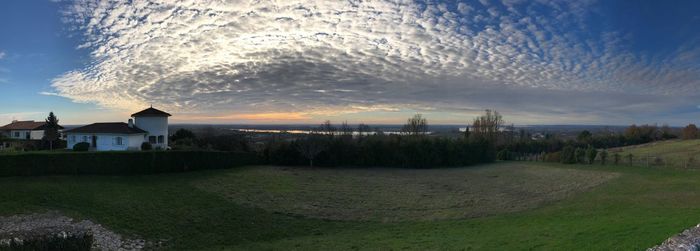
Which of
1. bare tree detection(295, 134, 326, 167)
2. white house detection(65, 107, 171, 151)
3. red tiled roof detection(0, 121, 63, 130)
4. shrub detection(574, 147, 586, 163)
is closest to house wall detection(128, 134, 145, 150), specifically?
white house detection(65, 107, 171, 151)

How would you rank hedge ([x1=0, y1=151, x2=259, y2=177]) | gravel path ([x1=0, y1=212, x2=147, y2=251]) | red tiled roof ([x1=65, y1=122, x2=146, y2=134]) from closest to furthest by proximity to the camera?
gravel path ([x1=0, y1=212, x2=147, y2=251])
hedge ([x1=0, y1=151, x2=259, y2=177])
red tiled roof ([x1=65, y1=122, x2=146, y2=134])

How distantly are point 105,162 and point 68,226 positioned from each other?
1375cm

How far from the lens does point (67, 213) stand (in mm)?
16078

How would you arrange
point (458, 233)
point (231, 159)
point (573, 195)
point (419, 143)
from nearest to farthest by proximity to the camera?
point (458, 233) < point (573, 195) < point (231, 159) < point (419, 143)

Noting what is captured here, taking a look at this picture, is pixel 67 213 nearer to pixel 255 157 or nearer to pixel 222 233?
pixel 222 233

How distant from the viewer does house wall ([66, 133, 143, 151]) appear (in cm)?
3728

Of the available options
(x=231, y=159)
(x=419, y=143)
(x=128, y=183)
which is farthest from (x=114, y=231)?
(x=419, y=143)

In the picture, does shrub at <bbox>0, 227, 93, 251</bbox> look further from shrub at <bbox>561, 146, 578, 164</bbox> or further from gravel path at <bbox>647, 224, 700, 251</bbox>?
shrub at <bbox>561, 146, 578, 164</bbox>

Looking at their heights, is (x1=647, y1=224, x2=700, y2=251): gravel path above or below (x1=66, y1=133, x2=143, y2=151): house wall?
below

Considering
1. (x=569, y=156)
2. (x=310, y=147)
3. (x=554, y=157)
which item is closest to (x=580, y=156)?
(x=569, y=156)

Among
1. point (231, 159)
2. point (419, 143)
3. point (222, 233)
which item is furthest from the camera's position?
point (419, 143)

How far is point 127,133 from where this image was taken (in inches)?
1454

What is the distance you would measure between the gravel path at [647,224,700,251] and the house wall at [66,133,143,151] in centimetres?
3992

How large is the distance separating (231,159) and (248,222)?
20.5 m
